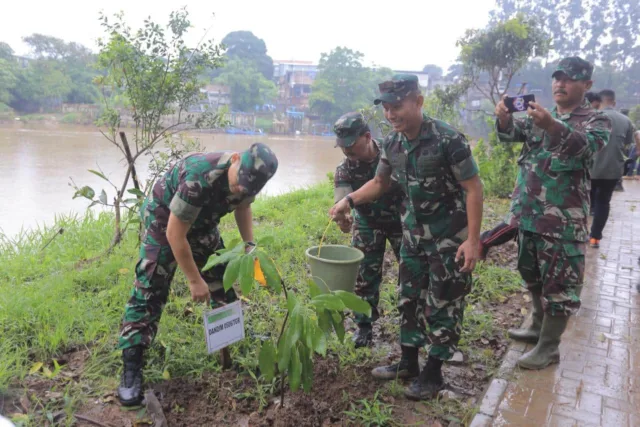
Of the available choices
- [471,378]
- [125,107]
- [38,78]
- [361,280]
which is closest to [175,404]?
[361,280]

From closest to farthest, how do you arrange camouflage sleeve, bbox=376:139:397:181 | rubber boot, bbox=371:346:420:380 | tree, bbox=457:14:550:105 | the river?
1. camouflage sleeve, bbox=376:139:397:181
2. rubber boot, bbox=371:346:420:380
3. the river
4. tree, bbox=457:14:550:105

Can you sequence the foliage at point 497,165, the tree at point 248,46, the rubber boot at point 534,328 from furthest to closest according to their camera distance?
1. the tree at point 248,46
2. the foliage at point 497,165
3. the rubber boot at point 534,328

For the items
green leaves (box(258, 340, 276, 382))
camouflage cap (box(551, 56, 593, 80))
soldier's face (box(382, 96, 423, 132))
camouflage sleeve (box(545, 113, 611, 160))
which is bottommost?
green leaves (box(258, 340, 276, 382))

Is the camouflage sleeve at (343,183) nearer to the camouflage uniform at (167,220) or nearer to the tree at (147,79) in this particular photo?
the camouflage uniform at (167,220)

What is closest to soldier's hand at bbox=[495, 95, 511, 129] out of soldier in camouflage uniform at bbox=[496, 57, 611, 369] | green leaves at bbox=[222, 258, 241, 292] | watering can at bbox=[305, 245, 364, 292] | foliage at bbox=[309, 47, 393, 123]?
soldier in camouflage uniform at bbox=[496, 57, 611, 369]

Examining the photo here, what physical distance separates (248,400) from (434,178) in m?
1.45

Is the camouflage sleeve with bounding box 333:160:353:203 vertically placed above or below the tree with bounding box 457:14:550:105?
below

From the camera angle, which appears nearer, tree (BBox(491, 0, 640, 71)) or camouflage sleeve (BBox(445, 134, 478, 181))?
camouflage sleeve (BBox(445, 134, 478, 181))

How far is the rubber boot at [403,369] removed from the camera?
2.55 metres

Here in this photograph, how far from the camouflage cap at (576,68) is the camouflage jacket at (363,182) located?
107 cm

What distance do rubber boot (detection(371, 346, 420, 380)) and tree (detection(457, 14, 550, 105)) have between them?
6.58 m

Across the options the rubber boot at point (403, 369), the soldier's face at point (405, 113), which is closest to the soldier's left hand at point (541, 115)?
the soldier's face at point (405, 113)

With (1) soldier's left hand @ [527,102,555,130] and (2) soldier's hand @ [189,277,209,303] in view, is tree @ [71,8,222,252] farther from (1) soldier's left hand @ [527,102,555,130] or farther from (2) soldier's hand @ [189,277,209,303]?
(1) soldier's left hand @ [527,102,555,130]

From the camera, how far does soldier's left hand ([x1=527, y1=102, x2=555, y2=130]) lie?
2.18m
